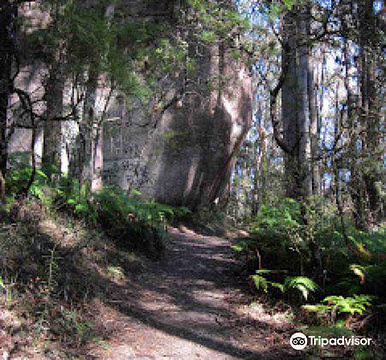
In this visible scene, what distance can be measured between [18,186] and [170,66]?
5.28 m

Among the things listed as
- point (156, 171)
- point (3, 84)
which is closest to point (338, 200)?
point (3, 84)

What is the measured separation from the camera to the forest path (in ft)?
13.3

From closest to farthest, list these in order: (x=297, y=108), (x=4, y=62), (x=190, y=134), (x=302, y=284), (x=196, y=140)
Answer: (x=4, y=62) → (x=302, y=284) → (x=297, y=108) → (x=190, y=134) → (x=196, y=140)

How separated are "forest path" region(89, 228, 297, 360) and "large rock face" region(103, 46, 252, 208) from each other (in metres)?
5.59

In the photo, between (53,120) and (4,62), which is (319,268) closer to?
(53,120)

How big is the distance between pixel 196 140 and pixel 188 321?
9.66 meters

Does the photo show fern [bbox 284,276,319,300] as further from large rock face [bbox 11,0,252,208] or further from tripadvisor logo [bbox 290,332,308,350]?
large rock face [bbox 11,0,252,208]

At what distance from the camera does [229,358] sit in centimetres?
399

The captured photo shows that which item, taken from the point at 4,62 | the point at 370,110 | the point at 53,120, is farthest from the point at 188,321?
the point at 370,110

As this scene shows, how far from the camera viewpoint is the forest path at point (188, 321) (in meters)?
4.07

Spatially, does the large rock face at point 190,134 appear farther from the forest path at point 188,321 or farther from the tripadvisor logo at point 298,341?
the tripadvisor logo at point 298,341

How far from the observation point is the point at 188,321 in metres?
4.81

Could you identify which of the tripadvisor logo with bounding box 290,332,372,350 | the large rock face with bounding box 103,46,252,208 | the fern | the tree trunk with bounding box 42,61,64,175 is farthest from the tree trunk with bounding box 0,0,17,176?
the large rock face with bounding box 103,46,252,208

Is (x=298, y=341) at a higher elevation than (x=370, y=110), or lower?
lower
